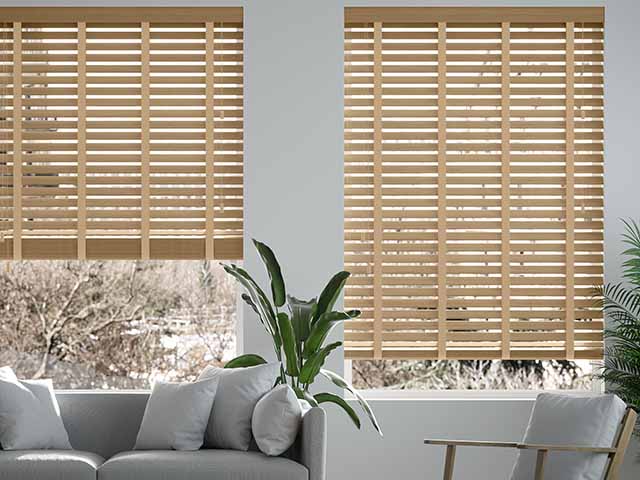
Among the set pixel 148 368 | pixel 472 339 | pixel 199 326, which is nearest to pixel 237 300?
pixel 199 326

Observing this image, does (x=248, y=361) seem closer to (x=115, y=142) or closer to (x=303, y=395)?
(x=303, y=395)

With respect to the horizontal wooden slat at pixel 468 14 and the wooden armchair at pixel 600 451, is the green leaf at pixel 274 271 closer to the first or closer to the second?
the wooden armchair at pixel 600 451

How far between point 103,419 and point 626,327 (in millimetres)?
2963

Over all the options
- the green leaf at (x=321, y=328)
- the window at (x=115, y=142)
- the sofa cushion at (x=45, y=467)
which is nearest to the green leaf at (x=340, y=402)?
the green leaf at (x=321, y=328)

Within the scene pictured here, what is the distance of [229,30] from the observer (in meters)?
5.29

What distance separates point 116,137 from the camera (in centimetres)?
524

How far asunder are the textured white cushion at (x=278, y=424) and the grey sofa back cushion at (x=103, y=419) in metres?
0.77

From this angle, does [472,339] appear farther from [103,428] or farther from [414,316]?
[103,428]

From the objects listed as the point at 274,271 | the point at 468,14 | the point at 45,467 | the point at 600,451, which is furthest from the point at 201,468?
the point at 468,14

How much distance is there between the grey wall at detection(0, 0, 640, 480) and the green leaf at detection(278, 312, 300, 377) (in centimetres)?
54

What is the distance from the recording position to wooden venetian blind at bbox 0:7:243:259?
5.22 metres

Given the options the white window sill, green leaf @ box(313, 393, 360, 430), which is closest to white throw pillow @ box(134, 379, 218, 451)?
green leaf @ box(313, 393, 360, 430)

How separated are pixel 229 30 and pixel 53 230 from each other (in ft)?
5.42

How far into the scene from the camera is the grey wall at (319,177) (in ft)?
16.9
